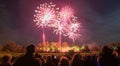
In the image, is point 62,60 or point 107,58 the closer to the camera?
point 107,58

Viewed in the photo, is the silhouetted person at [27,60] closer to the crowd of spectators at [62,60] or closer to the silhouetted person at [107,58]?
the crowd of spectators at [62,60]

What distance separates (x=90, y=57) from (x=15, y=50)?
52.4 meters

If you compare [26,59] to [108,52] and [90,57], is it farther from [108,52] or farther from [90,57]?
[90,57]

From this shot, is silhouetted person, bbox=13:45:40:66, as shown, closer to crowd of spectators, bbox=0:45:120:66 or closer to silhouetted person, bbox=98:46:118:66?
crowd of spectators, bbox=0:45:120:66

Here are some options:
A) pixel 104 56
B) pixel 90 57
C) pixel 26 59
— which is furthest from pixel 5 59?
pixel 90 57

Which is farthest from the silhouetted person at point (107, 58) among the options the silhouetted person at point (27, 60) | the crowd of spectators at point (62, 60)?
the silhouetted person at point (27, 60)

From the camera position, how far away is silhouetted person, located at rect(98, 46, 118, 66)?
1025 cm

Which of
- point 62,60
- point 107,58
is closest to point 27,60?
point 62,60

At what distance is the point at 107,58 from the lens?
10289mm

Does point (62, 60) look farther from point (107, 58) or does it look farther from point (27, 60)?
point (27, 60)

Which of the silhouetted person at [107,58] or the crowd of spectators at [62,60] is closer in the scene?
the crowd of spectators at [62,60]

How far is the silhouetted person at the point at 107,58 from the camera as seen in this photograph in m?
10.2

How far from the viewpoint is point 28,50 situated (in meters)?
9.27

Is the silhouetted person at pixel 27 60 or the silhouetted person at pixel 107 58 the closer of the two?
the silhouetted person at pixel 27 60
